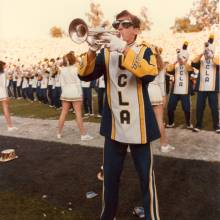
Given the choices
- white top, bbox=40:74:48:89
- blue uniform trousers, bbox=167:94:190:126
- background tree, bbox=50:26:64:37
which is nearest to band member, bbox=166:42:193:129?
blue uniform trousers, bbox=167:94:190:126

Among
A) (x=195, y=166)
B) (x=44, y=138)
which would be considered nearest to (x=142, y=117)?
(x=195, y=166)

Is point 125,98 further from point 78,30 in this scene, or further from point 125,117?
point 78,30

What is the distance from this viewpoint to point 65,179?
18.6ft

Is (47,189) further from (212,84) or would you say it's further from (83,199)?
(212,84)

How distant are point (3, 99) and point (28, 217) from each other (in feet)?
19.8

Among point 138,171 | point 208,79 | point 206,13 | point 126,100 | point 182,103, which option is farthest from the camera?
point 206,13

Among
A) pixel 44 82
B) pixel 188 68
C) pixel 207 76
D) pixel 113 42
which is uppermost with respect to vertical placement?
pixel 113 42

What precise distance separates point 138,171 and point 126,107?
0.64 meters

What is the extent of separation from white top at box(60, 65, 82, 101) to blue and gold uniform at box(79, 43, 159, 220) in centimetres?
457

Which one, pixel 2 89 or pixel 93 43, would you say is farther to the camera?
pixel 2 89

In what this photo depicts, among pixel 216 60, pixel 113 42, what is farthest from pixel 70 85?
pixel 113 42

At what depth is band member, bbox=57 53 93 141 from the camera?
26.9 ft

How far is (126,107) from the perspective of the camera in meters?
3.51

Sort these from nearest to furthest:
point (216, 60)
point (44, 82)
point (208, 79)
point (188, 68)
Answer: point (216, 60)
point (208, 79)
point (188, 68)
point (44, 82)
